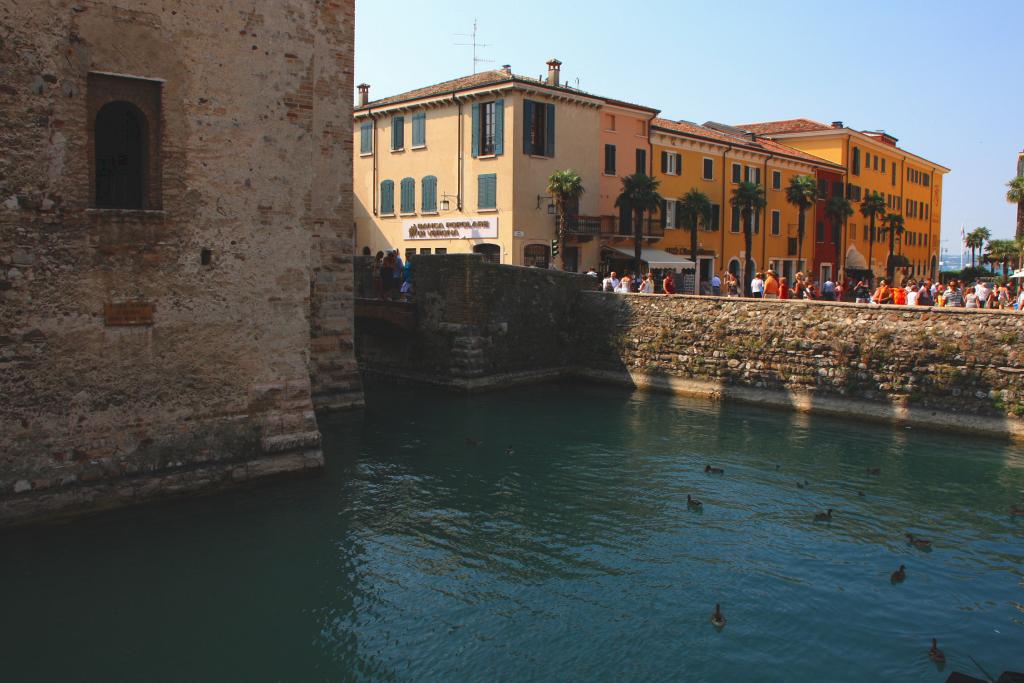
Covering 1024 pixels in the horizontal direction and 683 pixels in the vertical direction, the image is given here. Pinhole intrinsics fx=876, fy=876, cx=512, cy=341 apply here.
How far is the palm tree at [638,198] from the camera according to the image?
3669 cm

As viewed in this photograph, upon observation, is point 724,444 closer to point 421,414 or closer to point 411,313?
point 421,414

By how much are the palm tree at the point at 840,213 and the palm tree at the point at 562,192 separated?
24.7m

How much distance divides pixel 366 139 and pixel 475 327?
1964 centimetres

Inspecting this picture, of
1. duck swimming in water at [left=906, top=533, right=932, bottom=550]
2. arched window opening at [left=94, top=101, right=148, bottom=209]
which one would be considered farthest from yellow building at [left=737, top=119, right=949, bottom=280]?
arched window opening at [left=94, top=101, right=148, bottom=209]

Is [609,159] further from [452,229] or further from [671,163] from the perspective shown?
[452,229]

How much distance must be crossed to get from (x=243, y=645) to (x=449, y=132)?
29.2 metres

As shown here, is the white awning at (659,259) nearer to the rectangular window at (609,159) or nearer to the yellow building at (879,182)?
the rectangular window at (609,159)

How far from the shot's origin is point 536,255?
114ft

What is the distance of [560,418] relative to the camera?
20.2 metres

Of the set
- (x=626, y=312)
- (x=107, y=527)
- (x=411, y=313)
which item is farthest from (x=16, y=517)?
(x=626, y=312)

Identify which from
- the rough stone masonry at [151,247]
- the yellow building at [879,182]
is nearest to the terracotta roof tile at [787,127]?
the yellow building at [879,182]

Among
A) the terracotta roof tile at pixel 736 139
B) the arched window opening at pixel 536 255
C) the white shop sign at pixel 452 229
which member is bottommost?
the arched window opening at pixel 536 255

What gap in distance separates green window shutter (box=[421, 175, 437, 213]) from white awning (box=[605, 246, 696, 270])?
753 centimetres

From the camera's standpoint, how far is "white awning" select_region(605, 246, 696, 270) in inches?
1473
